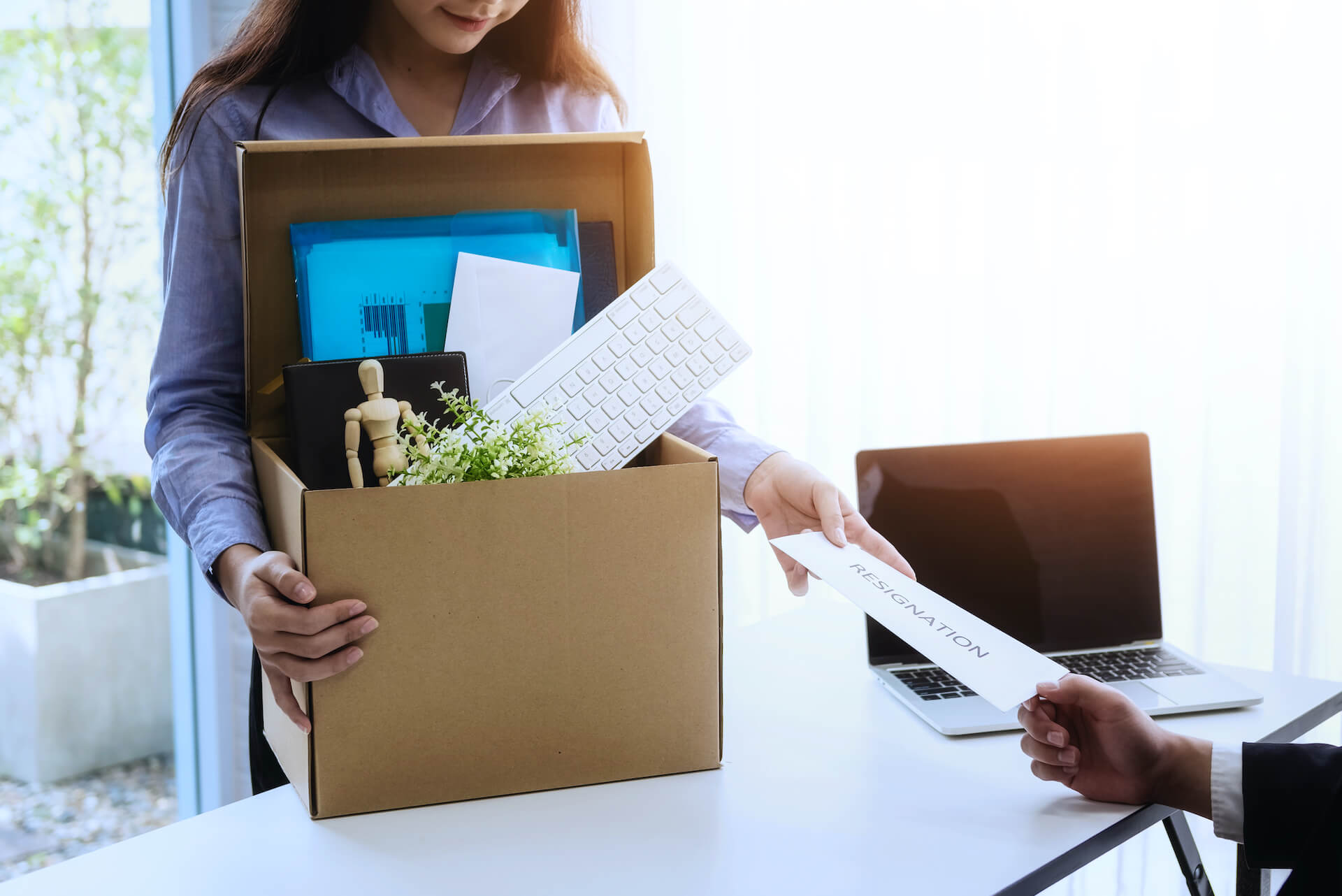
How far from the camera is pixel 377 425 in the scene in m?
0.79

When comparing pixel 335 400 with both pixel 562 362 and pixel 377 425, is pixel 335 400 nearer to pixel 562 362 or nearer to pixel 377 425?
pixel 377 425

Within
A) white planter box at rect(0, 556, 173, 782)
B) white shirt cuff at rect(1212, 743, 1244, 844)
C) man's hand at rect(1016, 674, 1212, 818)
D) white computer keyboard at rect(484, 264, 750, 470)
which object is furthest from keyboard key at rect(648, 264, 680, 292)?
white planter box at rect(0, 556, 173, 782)

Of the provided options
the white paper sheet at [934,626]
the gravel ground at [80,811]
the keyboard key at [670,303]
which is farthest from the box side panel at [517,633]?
the gravel ground at [80,811]

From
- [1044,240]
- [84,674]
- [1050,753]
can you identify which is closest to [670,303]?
[1050,753]

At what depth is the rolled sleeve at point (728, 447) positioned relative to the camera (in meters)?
0.98

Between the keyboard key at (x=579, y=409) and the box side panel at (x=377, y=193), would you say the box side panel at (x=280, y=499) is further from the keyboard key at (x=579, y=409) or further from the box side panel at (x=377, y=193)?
the keyboard key at (x=579, y=409)

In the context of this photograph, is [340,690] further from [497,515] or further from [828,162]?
[828,162]

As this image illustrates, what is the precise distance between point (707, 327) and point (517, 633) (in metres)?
0.34

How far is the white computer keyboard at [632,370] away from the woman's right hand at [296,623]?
237mm

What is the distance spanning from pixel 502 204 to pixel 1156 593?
813 mm

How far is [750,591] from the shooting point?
1.93 meters

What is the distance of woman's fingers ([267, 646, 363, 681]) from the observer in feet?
2.28

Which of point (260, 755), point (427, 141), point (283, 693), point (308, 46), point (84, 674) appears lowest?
point (84, 674)

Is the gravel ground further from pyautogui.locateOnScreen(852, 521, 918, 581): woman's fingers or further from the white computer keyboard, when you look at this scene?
pyautogui.locateOnScreen(852, 521, 918, 581): woman's fingers
